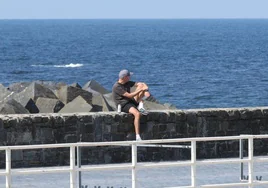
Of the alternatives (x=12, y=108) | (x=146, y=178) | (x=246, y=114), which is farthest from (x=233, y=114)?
(x=12, y=108)

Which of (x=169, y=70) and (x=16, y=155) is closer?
(x=16, y=155)

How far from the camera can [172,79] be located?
63562mm

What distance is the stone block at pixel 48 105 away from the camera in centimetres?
2054

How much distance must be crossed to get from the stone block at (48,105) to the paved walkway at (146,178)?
7918 millimetres

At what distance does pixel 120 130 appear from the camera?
14500mm

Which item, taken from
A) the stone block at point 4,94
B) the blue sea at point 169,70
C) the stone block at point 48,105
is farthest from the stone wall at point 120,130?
the blue sea at point 169,70

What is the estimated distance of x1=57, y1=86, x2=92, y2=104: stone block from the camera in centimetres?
2214

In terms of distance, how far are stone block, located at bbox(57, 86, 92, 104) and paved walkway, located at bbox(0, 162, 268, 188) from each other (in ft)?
30.6

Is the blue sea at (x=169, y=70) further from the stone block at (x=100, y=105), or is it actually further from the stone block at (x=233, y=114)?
the stone block at (x=233, y=114)

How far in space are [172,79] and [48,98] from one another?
4162 cm

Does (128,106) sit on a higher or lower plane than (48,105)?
higher

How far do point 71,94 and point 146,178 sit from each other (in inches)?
Result: 422

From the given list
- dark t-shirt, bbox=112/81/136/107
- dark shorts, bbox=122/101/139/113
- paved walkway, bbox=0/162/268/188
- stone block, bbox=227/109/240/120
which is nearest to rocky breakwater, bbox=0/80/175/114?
dark t-shirt, bbox=112/81/136/107

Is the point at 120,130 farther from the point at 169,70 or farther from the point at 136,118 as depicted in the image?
the point at 169,70
